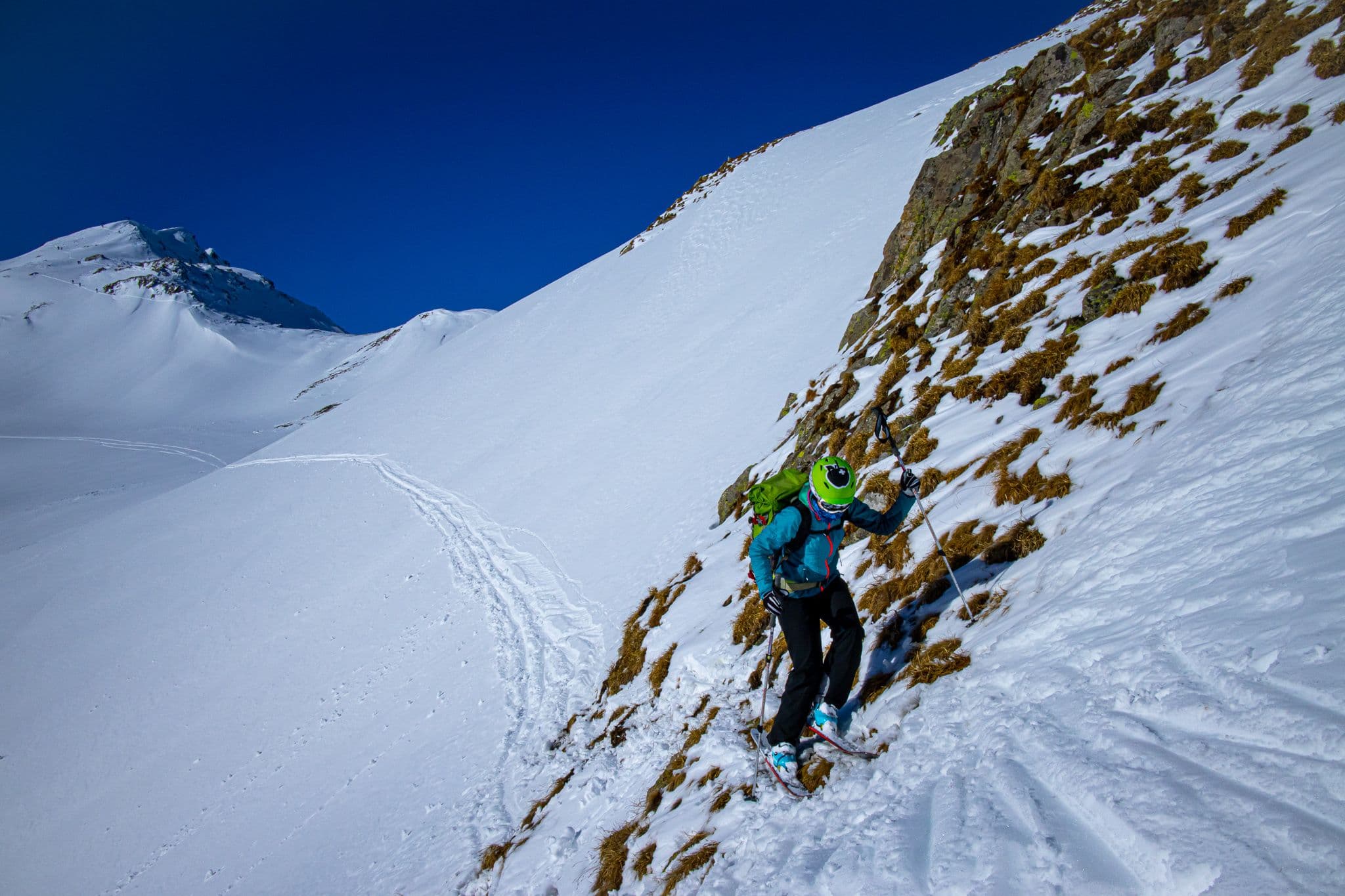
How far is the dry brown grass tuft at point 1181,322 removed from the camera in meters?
6.21

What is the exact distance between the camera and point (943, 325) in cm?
1123

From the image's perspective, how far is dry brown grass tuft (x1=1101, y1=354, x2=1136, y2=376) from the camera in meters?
6.55

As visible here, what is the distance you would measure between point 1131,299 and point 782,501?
570 cm

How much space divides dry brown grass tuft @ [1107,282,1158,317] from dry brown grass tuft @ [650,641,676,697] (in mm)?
7558

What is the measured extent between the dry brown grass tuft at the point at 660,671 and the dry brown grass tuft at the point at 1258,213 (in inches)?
348

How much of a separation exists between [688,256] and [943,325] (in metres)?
31.6

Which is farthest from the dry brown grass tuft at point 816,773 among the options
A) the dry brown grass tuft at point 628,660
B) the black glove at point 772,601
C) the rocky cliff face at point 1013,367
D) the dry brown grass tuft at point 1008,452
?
the dry brown grass tuft at point 628,660

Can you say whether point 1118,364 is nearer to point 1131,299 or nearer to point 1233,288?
point 1233,288

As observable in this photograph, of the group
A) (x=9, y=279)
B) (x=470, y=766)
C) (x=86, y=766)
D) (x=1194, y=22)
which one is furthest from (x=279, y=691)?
(x=9, y=279)

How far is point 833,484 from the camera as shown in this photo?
189 inches

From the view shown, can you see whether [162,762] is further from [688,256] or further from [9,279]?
[9,279]

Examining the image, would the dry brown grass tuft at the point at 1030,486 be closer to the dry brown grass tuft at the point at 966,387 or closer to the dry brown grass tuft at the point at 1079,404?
the dry brown grass tuft at the point at 1079,404

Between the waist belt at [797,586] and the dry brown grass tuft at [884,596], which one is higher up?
the waist belt at [797,586]

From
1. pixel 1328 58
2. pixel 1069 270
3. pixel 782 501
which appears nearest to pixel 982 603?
pixel 782 501
